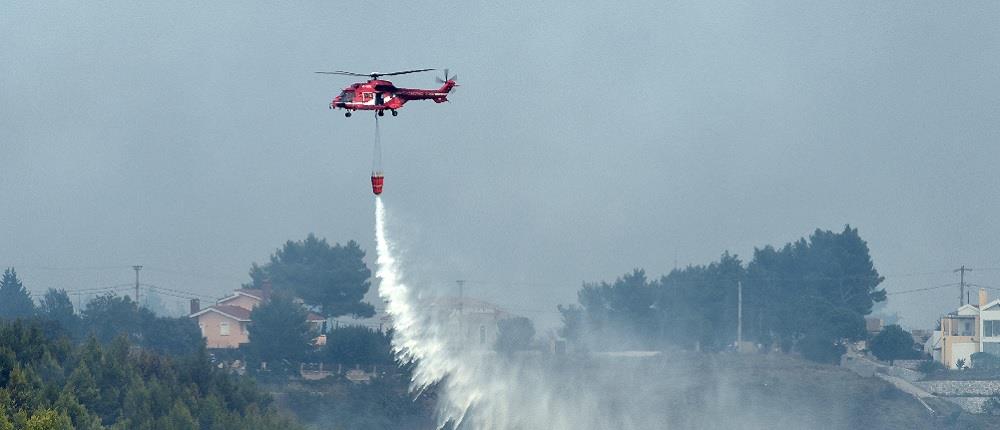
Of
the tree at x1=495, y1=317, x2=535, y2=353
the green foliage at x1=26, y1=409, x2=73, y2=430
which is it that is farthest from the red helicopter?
the tree at x1=495, y1=317, x2=535, y2=353

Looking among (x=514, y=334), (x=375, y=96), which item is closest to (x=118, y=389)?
(x=375, y=96)

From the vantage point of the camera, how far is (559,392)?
579 feet

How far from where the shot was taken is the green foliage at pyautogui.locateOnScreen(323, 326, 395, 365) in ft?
619

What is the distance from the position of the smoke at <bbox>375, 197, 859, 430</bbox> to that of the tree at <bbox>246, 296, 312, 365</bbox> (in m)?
15.2

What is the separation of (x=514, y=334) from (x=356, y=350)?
2029 cm

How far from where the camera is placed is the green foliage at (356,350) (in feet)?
619

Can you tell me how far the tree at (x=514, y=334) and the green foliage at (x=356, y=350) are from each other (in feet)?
46.6

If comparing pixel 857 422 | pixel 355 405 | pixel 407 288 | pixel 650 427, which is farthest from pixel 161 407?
pixel 857 422

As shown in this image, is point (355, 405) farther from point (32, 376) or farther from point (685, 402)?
point (32, 376)

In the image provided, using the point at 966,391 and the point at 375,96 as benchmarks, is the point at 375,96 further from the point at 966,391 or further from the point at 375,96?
the point at 966,391

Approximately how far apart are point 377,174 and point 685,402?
11041 centimetres

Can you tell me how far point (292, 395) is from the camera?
561 feet

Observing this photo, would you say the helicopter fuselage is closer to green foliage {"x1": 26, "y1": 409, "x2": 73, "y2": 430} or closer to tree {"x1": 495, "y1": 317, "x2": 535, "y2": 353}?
green foliage {"x1": 26, "y1": 409, "x2": 73, "y2": 430}

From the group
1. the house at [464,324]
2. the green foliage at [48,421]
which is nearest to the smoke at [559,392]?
the house at [464,324]
